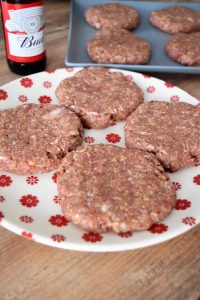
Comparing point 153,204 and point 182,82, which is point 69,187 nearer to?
point 153,204

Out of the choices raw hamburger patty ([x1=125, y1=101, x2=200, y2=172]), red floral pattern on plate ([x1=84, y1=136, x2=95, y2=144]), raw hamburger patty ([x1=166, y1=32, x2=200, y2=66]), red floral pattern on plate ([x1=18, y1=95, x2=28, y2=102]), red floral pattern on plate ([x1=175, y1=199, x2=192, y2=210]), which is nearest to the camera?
red floral pattern on plate ([x1=175, y1=199, x2=192, y2=210])

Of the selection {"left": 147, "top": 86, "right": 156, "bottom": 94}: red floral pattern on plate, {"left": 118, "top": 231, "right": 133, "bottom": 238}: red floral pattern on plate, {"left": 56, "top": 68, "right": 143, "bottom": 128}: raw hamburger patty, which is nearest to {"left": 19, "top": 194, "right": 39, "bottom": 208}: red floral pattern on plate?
{"left": 118, "top": 231, "right": 133, "bottom": 238}: red floral pattern on plate

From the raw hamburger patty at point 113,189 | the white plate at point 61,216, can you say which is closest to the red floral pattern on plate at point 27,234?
the white plate at point 61,216

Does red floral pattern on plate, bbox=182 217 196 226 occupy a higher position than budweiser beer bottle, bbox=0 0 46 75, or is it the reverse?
budweiser beer bottle, bbox=0 0 46 75

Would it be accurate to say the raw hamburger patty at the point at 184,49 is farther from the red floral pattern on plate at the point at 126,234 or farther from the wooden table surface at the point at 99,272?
the red floral pattern on plate at the point at 126,234

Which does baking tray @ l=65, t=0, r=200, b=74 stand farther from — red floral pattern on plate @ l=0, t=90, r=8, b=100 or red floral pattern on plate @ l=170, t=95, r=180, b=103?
red floral pattern on plate @ l=0, t=90, r=8, b=100

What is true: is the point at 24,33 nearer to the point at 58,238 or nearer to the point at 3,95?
the point at 3,95

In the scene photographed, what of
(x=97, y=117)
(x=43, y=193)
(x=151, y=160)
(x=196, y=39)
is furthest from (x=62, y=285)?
(x=196, y=39)
